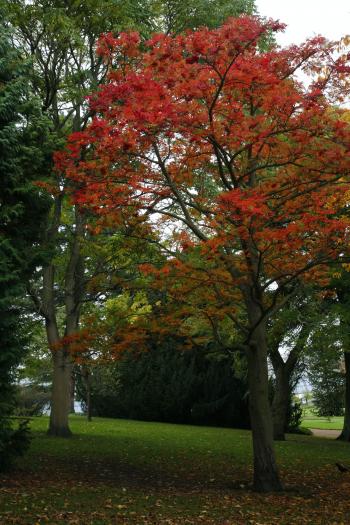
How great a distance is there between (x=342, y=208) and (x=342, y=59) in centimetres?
376

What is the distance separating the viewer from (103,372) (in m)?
27.4

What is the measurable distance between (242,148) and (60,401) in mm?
9969

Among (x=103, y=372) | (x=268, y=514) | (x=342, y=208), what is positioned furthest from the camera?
(x=103, y=372)

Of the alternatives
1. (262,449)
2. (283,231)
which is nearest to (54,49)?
(283,231)

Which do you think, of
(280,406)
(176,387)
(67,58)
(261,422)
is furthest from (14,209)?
(176,387)

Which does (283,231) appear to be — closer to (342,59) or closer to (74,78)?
(342,59)

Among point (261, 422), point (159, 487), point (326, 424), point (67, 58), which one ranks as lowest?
point (159, 487)

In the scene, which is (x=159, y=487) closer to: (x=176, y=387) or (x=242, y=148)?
(x=242, y=148)

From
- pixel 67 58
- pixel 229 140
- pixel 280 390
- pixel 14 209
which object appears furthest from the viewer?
pixel 280 390

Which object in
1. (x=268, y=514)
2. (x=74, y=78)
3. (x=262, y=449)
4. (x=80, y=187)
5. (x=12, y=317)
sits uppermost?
(x=74, y=78)

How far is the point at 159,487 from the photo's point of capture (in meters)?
9.82

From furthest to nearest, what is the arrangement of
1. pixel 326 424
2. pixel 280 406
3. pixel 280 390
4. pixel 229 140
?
pixel 326 424, pixel 280 390, pixel 280 406, pixel 229 140

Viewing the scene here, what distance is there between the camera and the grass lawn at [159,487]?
300 inches

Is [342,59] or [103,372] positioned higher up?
[342,59]
